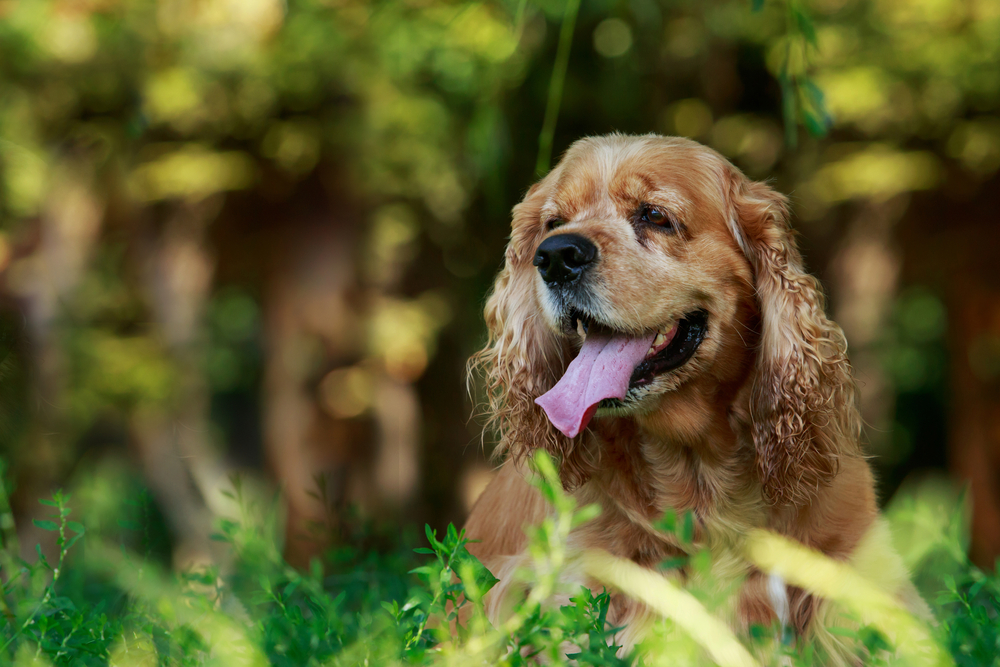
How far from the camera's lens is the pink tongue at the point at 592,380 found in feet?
8.86

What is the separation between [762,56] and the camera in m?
7.53

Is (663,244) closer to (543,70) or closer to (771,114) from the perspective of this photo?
(543,70)

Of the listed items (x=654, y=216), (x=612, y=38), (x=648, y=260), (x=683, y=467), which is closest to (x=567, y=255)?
(x=648, y=260)

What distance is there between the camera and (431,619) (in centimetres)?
289

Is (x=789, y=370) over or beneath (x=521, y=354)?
over

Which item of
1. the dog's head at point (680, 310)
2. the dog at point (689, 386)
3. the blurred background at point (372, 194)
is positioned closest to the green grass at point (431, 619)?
the dog at point (689, 386)

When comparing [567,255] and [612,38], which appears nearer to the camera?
[567,255]

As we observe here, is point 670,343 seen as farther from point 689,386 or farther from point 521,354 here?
point 521,354

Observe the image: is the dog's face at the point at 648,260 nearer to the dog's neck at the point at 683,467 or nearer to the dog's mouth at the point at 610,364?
the dog's mouth at the point at 610,364

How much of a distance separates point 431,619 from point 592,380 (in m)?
0.91

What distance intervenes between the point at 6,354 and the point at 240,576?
1.20 meters

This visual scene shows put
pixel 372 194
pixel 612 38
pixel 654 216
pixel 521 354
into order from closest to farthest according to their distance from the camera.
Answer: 1. pixel 654 216
2. pixel 521 354
3. pixel 612 38
4. pixel 372 194

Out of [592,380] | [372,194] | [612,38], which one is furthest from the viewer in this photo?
[372,194]

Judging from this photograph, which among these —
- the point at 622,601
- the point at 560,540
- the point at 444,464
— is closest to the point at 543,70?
the point at 444,464
